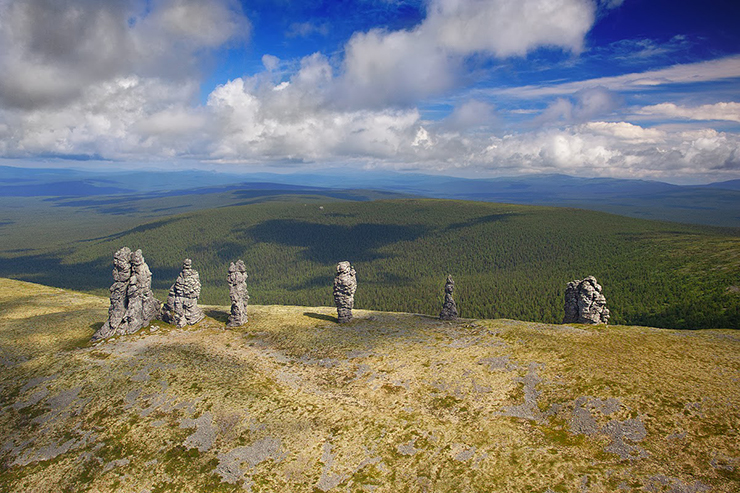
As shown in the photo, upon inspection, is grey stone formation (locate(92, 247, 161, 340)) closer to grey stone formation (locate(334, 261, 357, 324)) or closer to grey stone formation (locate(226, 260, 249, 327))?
grey stone formation (locate(226, 260, 249, 327))

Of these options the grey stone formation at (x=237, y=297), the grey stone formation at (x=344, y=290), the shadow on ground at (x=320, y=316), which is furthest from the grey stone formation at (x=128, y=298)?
the grey stone formation at (x=344, y=290)

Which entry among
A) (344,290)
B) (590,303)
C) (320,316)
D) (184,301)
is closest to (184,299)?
(184,301)

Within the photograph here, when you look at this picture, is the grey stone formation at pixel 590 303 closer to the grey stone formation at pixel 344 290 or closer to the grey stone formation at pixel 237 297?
the grey stone formation at pixel 344 290

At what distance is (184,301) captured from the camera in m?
68.6

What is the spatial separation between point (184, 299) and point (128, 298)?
9296mm

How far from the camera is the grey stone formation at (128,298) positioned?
62.5 m

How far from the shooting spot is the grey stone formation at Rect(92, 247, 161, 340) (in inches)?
2461

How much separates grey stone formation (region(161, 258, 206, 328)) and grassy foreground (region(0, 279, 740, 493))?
787 cm

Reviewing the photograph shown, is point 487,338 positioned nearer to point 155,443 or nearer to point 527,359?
point 527,359

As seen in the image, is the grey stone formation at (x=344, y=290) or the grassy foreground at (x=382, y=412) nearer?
the grassy foreground at (x=382, y=412)

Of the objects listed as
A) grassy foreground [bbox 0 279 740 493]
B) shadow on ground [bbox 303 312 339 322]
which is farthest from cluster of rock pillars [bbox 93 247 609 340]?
grassy foreground [bbox 0 279 740 493]

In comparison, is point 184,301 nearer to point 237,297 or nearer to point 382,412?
point 237,297

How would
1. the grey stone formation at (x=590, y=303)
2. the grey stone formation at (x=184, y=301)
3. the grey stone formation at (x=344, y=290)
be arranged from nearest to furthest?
the grey stone formation at (x=184, y=301)
the grey stone formation at (x=590, y=303)
the grey stone formation at (x=344, y=290)

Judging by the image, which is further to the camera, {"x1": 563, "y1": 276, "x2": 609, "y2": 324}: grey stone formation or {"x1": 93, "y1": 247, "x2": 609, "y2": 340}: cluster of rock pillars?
{"x1": 563, "y1": 276, "x2": 609, "y2": 324}: grey stone formation
